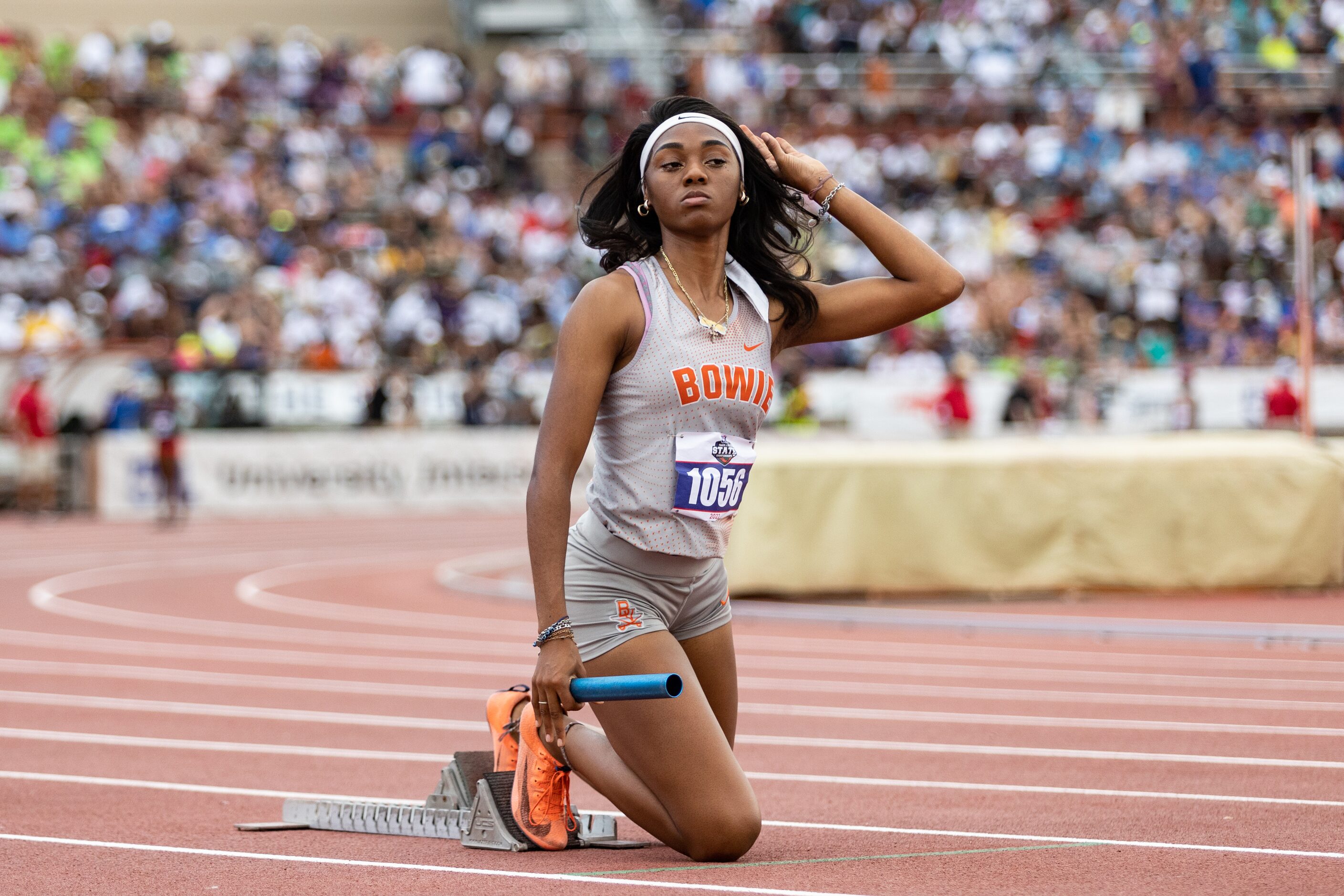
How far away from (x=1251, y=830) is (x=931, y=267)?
182 centimetres

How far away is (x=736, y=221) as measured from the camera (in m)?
4.99

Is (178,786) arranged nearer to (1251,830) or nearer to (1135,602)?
(1251,830)

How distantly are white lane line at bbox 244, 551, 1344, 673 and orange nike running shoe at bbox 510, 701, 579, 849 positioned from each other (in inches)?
214

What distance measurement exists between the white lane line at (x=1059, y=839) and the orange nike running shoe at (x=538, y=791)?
556 mm

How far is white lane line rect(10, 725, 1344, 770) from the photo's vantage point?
21.4 ft

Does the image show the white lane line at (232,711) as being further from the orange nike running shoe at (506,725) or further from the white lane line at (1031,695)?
the orange nike running shoe at (506,725)

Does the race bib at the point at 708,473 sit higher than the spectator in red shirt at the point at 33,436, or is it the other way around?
the race bib at the point at 708,473

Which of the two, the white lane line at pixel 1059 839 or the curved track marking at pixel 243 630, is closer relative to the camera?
the white lane line at pixel 1059 839

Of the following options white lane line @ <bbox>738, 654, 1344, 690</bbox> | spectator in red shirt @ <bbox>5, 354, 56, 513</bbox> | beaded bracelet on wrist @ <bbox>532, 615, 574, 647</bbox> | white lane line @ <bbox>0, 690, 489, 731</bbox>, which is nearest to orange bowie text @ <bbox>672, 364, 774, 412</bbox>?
beaded bracelet on wrist @ <bbox>532, 615, 574, 647</bbox>

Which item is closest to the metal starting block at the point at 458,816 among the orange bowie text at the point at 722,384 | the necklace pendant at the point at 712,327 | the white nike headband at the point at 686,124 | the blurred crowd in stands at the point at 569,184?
the orange bowie text at the point at 722,384

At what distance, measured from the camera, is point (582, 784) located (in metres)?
6.45

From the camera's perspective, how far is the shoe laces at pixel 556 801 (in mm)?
4828

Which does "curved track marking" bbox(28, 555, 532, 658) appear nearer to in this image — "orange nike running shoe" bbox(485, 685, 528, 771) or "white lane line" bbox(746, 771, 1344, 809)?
"white lane line" bbox(746, 771, 1344, 809)

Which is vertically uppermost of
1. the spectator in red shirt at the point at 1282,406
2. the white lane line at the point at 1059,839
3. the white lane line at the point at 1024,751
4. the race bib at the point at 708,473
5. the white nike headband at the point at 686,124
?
the white nike headband at the point at 686,124
